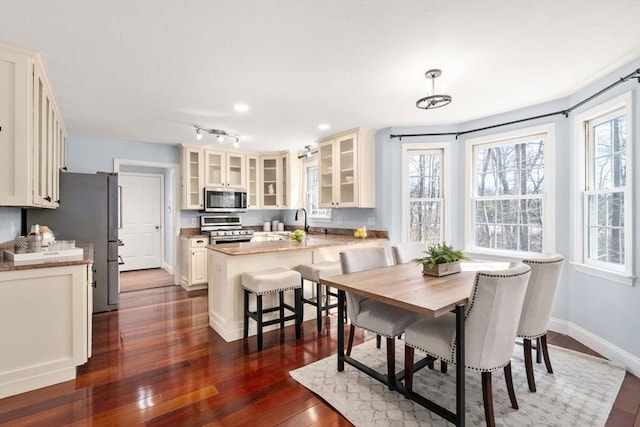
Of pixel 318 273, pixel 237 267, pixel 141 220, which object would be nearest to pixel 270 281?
pixel 237 267

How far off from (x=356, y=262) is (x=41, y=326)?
245cm

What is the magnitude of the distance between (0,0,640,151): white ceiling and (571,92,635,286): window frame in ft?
1.03

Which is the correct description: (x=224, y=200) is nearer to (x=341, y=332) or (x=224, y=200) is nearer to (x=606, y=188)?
(x=341, y=332)

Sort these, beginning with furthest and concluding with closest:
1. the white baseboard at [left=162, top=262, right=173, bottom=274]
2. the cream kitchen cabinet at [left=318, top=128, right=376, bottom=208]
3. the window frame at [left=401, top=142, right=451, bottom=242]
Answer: the white baseboard at [left=162, top=262, right=173, bottom=274]
the cream kitchen cabinet at [left=318, top=128, right=376, bottom=208]
the window frame at [left=401, top=142, right=451, bottom=242]

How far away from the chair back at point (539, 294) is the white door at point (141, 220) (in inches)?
267

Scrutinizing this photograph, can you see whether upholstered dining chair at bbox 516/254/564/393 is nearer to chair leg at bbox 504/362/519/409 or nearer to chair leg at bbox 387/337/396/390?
chair leg at bbox 504/362/519/409

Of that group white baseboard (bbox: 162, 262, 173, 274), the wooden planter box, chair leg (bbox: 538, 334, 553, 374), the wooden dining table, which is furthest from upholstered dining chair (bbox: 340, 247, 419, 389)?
white baseboard (bbox: 162, 262, 173, 274)

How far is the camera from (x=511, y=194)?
372 centimetres

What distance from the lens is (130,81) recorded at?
8.94 feet

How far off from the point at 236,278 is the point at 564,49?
337 centimetres

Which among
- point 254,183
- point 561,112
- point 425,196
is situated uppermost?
point 561,112

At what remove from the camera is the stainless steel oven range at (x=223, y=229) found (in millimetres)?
5168

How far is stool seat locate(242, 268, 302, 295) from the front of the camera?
2869 mm

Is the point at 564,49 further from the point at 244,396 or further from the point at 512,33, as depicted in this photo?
the point at 244,396
